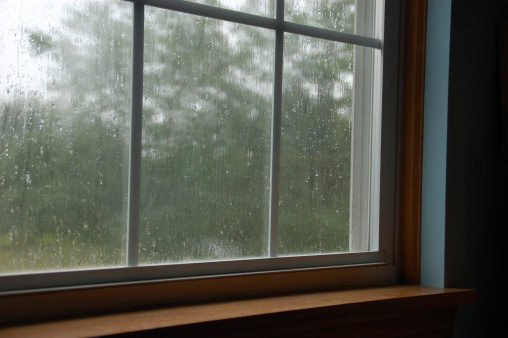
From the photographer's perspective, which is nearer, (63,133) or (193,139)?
(63,133)

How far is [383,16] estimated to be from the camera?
1.27 meters

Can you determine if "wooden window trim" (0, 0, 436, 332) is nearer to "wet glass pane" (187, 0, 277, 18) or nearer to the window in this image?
the window

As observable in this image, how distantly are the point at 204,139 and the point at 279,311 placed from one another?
0.39m

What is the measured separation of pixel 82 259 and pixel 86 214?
0.28ft

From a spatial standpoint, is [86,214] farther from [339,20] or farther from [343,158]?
[339,20]

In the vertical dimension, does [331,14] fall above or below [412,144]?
above

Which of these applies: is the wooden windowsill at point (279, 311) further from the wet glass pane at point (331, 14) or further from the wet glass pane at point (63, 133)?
the wet glass pane at point (331, 14)

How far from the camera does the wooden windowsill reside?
2.61 ft

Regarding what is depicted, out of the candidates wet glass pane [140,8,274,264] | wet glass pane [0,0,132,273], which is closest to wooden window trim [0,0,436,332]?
wet glass pane [140,8,274,264]

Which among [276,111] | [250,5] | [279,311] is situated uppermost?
[250,5]

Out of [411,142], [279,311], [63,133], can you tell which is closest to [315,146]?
[411,142]

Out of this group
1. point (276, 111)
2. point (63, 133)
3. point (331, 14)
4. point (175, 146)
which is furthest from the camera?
point (331, 14)

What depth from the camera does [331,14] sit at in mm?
1222

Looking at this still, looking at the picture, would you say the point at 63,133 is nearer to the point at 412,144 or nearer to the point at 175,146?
the point at 175,146
